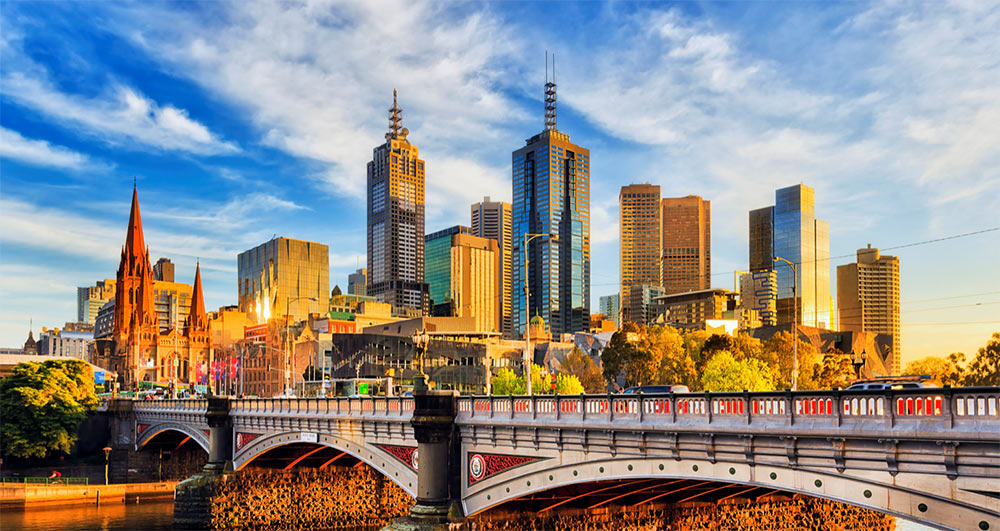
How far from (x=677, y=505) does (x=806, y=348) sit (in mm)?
80806

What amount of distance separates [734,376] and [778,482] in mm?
63354

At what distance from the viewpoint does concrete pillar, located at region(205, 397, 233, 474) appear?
65312mm

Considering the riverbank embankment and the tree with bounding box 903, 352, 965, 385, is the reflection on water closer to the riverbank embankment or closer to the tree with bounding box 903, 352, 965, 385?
the riverbank embankment

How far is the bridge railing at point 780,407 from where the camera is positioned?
20.8 m

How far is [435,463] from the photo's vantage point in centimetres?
3906

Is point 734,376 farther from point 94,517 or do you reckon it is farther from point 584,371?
point 94,517

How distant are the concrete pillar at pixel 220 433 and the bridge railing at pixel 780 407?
3642 cm

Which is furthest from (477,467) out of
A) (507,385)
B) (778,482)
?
(507,385)

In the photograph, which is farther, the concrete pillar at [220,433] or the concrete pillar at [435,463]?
the concrete pillar at [220,433]

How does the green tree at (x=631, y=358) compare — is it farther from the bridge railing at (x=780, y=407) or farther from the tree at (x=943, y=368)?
the bridge railing at (x=780, y=407)

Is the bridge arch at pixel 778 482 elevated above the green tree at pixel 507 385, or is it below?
above

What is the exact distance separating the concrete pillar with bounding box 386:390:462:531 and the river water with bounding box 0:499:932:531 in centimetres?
3378

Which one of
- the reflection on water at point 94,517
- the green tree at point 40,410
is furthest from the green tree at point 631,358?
the green tree at point 40,410

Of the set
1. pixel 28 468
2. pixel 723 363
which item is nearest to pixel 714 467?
pixel 723 363
